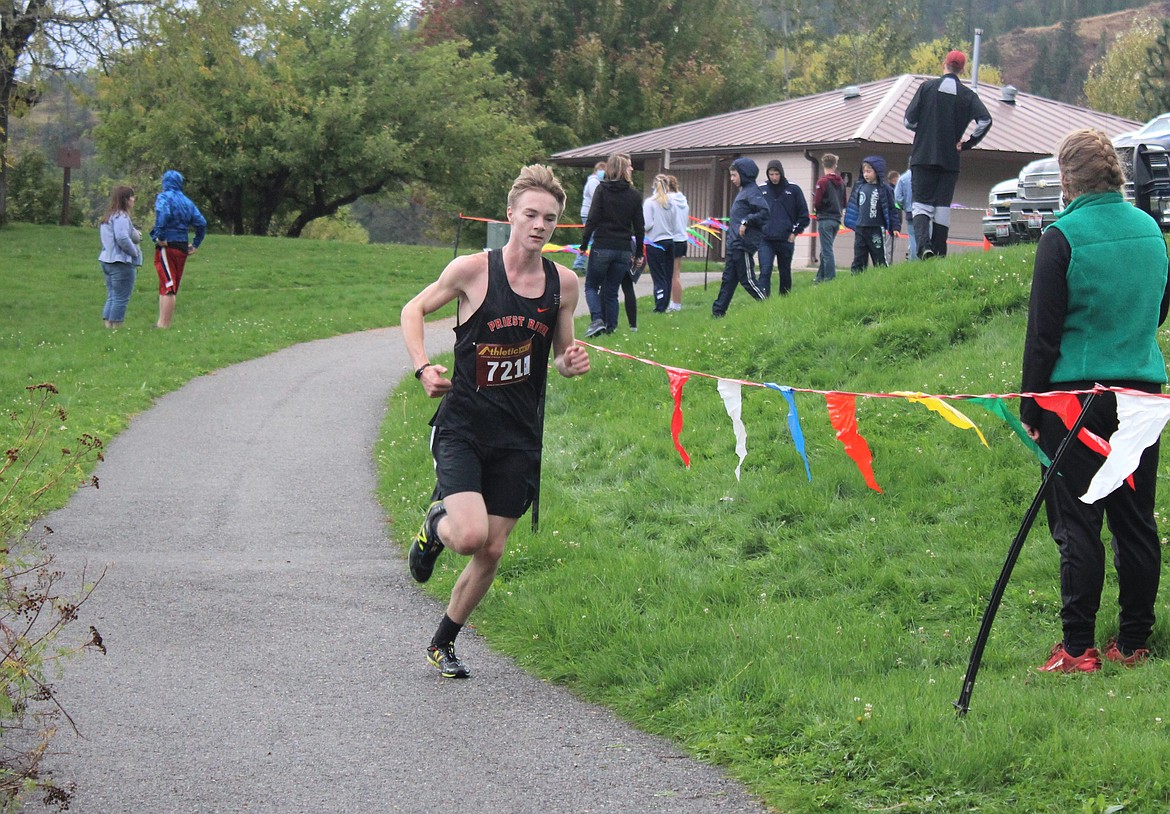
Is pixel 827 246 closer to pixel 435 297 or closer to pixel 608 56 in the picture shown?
pixel 435 297

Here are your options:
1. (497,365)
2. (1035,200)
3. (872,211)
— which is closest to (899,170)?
(1035,200)

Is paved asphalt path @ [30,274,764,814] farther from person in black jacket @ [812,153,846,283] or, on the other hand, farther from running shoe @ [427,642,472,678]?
person in black jacket @ [812,153,846,283]

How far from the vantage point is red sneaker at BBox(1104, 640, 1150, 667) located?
5258 millimetres

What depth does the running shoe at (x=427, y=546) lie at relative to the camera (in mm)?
5641

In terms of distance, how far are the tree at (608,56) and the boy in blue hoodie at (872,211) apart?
37245 mm

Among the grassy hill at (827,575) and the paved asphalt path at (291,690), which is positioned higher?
the grassy hill at (827,575)

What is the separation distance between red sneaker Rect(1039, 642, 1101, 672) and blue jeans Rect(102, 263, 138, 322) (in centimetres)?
1438

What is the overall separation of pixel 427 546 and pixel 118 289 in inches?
519

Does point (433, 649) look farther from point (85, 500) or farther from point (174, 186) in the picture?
point (174, 186)

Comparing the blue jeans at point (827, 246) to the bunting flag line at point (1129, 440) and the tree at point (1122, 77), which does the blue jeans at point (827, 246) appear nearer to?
the bunting flag line at point (1129, 440)

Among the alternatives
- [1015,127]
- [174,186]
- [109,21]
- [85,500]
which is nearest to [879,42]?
[1015,127]

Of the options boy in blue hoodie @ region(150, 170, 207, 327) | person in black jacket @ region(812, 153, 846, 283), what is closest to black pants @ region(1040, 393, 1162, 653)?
person in black jacket @ region(812, 153, 846, 283)

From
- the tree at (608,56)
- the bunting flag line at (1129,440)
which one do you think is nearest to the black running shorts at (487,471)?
the bunting flag line at (1129,440)

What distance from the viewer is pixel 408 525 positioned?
844 centimetres
